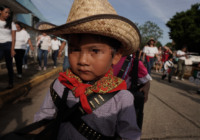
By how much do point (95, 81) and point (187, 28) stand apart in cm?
3501

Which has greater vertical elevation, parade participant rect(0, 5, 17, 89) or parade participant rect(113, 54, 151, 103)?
parade participant rect(0, 5, 17, 89)

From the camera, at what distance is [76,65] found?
112 cm

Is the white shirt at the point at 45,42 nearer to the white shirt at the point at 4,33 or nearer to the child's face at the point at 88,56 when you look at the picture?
the white shirt at the point at 4,33

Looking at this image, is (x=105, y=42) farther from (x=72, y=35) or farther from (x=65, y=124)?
(x=65, y=124)

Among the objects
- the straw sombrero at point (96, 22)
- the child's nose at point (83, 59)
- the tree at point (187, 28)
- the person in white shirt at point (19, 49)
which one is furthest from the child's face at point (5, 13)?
the tree at point (187, 28)

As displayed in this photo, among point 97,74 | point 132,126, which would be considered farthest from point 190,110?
point 97,74

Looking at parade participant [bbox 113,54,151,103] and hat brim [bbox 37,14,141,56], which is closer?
hat brim [bbox 37,14,141,56]

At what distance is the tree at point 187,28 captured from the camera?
27948 mm

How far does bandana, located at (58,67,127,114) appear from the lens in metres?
1.13

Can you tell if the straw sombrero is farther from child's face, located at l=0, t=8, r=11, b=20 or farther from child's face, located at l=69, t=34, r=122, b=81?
child's face, located at l=0, t=8, r=11, b=20

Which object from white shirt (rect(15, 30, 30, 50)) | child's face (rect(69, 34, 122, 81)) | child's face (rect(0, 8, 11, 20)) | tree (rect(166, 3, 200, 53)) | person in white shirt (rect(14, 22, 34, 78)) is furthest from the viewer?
tree (rect(166, 3, 200, 53))

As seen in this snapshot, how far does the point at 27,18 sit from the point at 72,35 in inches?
580

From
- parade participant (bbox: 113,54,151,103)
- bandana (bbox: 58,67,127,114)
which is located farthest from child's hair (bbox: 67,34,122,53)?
parade participant (bbox: 113,54,151,103)

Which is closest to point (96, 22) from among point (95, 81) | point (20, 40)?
point (95, 81)
